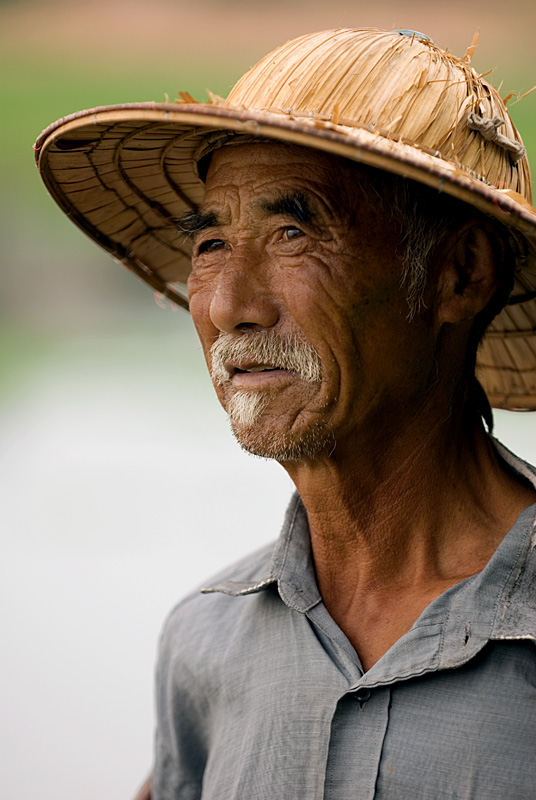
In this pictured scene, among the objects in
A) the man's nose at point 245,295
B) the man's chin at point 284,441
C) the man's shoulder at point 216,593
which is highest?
the man's nose at point 245,295

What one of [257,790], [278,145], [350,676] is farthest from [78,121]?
[257,790]

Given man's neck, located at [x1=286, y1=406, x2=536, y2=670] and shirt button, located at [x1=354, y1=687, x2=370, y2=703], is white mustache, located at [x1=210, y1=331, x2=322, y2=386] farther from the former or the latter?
shirt button, located at [x1=354, y1=687, x2=370, y2=703]

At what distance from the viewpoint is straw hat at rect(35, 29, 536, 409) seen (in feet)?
4.06

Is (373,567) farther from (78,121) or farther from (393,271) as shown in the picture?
(78,121)

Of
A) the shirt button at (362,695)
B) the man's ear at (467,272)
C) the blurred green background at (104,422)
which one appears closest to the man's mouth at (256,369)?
the man's ear at (467,272)

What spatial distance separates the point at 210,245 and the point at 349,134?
0.48 metres

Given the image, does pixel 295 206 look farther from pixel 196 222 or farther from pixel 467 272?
pixel 467 272

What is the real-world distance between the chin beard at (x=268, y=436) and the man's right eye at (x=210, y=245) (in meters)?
0.29

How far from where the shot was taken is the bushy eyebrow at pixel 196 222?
1597 mm

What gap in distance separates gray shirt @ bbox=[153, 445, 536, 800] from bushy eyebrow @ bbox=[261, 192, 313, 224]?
1.98 feet

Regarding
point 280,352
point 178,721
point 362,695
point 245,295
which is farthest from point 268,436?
point 178,721

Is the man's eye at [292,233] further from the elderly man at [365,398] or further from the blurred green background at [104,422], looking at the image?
the blurred green background at [104,422]

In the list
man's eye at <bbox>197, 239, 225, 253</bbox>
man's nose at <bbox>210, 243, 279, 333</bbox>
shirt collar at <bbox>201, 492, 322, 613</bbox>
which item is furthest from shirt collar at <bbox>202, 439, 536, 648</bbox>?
man's eye at <bbox>197, 239, 225, 253</bbox>

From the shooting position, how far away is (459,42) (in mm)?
5004
